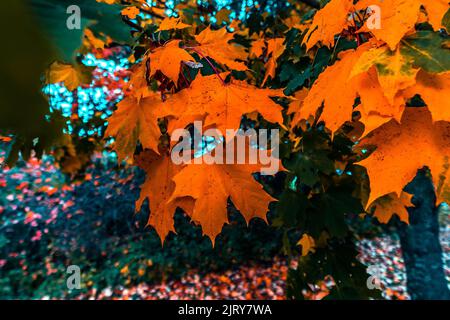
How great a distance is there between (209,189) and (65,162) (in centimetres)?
297

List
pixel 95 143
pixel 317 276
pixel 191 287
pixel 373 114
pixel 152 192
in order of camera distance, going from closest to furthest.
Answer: pixel 373 114 < pixel 152 192 < pixel 317 276 < pixel 95 143 < pixel 191 287

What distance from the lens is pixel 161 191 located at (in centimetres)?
119

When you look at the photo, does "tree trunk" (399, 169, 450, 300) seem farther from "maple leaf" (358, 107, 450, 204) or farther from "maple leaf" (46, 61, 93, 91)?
"maple leaf" (46, 61, 93, 91)

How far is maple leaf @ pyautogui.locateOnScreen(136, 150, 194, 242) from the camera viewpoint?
1150mm

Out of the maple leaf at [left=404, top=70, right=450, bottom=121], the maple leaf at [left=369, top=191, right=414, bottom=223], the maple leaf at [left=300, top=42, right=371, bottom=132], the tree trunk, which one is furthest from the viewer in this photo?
the tree trunk

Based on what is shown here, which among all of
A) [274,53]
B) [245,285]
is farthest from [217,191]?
[245,285]

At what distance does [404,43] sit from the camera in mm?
763

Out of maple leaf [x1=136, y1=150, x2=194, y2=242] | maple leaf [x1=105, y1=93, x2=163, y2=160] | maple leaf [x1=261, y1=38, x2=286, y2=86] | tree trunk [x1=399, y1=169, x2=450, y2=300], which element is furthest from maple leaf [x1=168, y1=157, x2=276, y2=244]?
tree trunk [x1=399, y1=169, x2=450, y2=300]

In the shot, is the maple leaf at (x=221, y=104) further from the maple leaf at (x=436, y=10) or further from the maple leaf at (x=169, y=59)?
the maple leaf at (x=436, y=10)

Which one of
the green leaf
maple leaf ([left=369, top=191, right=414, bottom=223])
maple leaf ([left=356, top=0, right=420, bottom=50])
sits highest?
maple leaf ([left=356, top=0, right=420, bottom=50])

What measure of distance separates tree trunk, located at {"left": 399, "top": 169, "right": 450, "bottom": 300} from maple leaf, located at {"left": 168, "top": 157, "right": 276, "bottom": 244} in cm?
251
